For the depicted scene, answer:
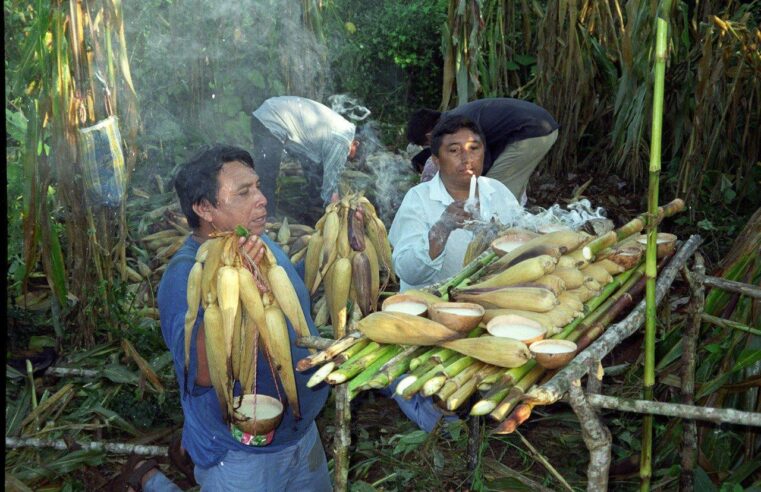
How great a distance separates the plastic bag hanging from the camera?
136 inches

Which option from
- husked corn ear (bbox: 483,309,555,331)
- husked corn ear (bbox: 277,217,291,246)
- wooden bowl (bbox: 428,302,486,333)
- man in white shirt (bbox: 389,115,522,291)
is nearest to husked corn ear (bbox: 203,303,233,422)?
wooden bowl (bbox: 428,302,486,333)

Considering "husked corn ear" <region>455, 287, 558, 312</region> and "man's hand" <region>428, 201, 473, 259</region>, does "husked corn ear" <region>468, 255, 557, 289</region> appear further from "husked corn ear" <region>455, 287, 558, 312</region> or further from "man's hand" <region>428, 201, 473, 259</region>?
"man's hand" <region>428, 201, 473, 259</region>

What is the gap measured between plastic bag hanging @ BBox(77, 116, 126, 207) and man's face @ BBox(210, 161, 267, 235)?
1550mm

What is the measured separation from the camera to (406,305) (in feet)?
5.70

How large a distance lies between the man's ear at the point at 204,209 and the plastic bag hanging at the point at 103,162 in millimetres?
1519

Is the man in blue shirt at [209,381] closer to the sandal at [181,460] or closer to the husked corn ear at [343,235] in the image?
the husked corn ear at [343,235]

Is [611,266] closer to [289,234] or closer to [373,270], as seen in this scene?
[373,270]

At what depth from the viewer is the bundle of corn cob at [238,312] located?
5.91 feet

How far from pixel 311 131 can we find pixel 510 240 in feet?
11.5

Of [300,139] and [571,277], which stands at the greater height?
[571,277]

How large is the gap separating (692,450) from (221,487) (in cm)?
152

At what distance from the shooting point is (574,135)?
6.11 metres

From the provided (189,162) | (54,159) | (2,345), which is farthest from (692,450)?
(54,159)

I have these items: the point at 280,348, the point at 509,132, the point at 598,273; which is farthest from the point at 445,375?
the point at 509,132
